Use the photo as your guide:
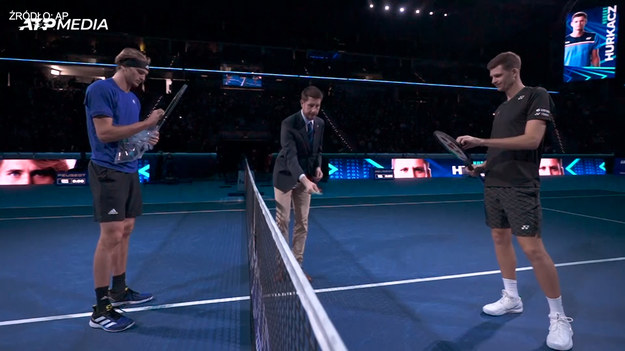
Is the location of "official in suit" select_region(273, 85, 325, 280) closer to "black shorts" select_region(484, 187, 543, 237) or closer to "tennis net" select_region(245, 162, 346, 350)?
"tennis net" select_region(245, 162, 346, 350)

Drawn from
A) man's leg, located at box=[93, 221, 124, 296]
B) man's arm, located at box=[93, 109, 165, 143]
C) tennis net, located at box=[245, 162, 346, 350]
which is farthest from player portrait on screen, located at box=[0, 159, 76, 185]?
tennis net, located at box=[245, 162, 346, 350]

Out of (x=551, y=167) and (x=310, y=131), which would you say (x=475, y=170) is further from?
(x=551, y=167)

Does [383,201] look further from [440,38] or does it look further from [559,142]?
[440,38]

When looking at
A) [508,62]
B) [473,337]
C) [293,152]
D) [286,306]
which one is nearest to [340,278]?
[293,152]

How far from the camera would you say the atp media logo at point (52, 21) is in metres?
18.7

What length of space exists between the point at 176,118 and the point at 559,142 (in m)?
22.3

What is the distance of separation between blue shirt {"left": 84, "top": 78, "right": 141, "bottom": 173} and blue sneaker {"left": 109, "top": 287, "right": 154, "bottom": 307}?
1209 millimetres

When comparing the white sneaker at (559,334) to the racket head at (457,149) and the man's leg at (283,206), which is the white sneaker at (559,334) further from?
the man's leg at (283,206)

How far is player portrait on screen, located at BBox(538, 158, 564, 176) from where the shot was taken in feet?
60.8

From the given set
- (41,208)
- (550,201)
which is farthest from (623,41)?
(41,208)

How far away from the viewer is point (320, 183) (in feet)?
46.6

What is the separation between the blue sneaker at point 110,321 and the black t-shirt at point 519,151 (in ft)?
10.6

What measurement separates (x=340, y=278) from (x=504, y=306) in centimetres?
170

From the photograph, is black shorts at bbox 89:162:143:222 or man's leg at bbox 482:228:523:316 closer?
black shorts at bbox 89:162:143:222
